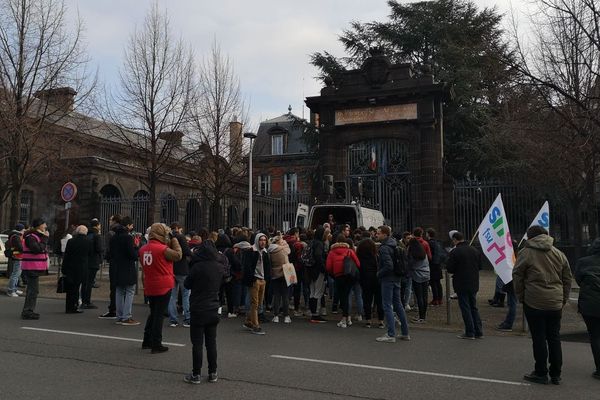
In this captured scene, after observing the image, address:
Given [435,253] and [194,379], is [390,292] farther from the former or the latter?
[194,379]

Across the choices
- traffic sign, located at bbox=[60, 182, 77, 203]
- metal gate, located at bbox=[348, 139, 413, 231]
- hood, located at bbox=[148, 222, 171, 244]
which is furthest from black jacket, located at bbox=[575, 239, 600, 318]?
metal gate, located at bbox=[348, 139, 413, 231]

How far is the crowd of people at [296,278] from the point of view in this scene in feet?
21.2

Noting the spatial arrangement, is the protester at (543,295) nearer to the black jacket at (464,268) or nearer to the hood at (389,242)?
the black jacket at (464,268)

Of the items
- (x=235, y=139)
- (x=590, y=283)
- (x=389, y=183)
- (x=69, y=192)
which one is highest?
(x=235, y=139)

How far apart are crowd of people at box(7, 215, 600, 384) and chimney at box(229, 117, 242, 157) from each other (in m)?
10.4

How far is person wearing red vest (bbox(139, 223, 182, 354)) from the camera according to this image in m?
7.63

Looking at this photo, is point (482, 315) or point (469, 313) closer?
point (469, 313)

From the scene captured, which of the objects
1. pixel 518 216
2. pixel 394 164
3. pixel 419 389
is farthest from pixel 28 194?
pixel 419 389

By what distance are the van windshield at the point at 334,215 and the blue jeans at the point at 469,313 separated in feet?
22.5

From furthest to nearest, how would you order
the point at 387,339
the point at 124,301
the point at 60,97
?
the point at 60,97
the point at 124,301
the point at 387,339

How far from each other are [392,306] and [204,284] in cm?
383

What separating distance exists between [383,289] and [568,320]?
4.69 meters

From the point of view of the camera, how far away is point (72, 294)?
1152 cm

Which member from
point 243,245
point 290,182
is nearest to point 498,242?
point 243,245
